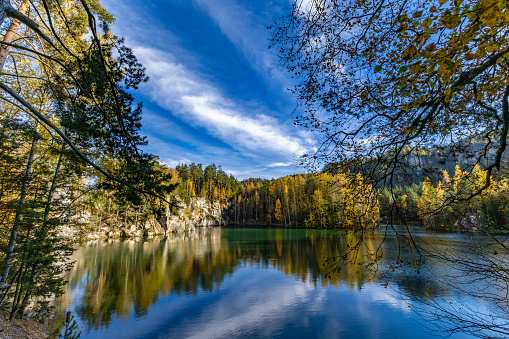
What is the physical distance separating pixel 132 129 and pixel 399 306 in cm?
1254

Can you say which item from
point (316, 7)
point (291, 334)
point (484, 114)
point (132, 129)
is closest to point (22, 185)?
point (132, 129)

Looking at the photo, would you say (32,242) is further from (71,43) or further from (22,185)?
(71,43)

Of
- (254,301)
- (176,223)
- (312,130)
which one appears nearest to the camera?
(312,130)

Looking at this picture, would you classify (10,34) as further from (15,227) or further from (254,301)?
(254,301)

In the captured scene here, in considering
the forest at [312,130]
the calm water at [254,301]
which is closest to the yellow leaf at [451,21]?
the forest at [312,130]

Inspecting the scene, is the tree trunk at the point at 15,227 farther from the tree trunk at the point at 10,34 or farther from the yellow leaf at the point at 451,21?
the yellow leaf at the point at 451,21

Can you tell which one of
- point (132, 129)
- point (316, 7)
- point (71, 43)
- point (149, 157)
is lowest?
point (149, 157)

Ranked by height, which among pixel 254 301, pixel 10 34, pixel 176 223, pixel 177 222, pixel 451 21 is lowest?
pixel 254 301

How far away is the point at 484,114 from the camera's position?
252 cm

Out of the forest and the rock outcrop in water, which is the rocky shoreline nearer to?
the rock outcrop in water

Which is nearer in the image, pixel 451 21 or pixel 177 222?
pixel 451 21

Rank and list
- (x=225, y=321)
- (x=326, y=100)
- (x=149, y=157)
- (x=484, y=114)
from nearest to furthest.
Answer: (x=484, y=114)
(x=326, y=100)
(x=149, y=157)
(x=225, y=321)

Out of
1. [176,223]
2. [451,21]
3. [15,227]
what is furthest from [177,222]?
[451,21]

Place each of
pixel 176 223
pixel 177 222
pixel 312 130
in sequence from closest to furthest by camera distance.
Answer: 1. pixel 312 130
2. pixel 176 223
3. pixel 177 222
